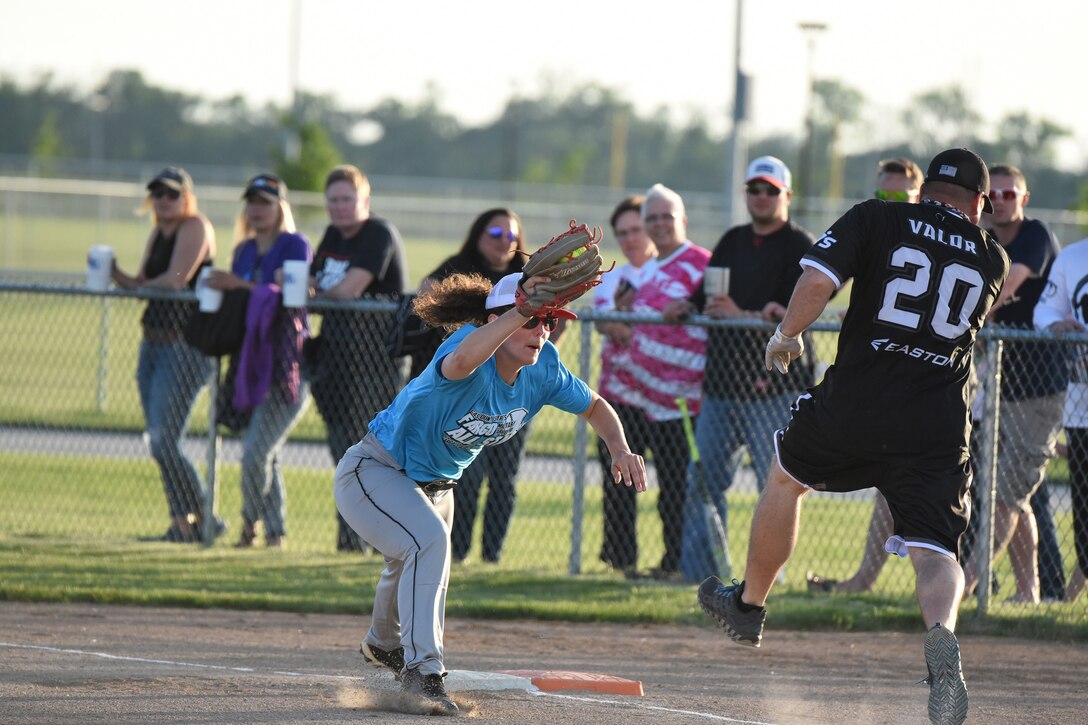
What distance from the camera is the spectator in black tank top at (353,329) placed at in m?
9.34

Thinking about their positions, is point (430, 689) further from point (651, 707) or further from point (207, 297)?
point (207, 297)

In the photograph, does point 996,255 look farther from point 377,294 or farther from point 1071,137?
point 1071,137

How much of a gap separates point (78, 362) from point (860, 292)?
1536cm

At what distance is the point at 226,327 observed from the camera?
30.0ft

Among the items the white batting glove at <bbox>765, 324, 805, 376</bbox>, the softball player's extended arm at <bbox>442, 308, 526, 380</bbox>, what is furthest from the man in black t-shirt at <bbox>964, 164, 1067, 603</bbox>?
the softball player's extended arm at <bbox>442, 308, 526, 380</bbox>

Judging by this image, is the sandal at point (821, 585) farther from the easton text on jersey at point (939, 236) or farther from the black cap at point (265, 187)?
the black cap at point (265, 187)

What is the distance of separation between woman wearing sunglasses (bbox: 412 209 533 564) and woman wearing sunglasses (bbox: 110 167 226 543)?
5.58 feet

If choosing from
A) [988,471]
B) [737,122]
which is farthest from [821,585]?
[737,122]

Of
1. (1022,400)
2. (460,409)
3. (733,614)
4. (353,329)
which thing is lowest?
(733,614)

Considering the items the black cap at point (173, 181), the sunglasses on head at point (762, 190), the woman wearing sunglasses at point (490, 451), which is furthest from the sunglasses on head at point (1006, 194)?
the black cap at point (173, 181)

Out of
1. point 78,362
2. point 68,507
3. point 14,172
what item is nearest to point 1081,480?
point 68,507

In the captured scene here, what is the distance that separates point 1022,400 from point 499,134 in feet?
280

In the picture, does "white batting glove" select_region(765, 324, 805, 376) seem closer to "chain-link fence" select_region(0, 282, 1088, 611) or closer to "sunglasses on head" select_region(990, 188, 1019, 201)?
"chain-link fence" select_region(0, 282, 1088, 611)

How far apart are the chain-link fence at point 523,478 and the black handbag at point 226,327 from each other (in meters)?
0.30
